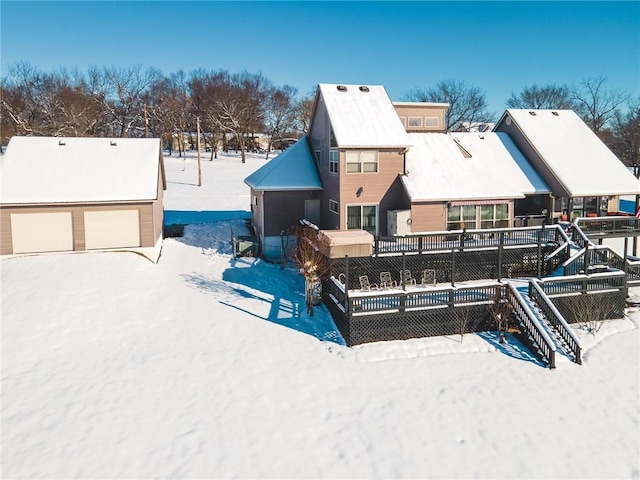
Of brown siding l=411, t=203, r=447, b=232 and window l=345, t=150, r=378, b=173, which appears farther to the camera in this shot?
brown siding l=411, t=203, r=447, b=232

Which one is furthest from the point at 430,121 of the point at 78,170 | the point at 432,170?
the point at 78,170

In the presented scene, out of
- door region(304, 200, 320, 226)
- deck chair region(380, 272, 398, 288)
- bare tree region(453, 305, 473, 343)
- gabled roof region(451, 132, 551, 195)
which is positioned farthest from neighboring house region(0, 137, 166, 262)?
gabled roof region(451, 132, 551, 195)

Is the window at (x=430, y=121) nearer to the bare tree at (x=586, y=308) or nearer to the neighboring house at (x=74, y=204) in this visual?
the bare tree at (x=586, y=308)

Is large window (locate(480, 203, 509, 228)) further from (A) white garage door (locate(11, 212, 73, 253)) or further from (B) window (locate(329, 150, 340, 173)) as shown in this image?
(A) white garage door (locate(11, 212, 73, 253))

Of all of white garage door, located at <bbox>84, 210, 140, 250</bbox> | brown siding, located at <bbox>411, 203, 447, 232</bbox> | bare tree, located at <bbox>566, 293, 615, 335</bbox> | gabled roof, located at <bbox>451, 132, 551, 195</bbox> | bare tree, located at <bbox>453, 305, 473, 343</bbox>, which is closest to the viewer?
bare tree, located at <bbox>453, 305, 473, 343</bbox>

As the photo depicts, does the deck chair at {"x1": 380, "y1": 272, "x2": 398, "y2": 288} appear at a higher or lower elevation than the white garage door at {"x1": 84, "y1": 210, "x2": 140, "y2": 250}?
lower

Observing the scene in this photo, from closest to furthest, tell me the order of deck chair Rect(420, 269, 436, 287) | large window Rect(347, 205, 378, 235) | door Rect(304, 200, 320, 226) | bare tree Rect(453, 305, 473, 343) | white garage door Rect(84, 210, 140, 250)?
bare tree Rect(453, 305, 473, 343) → deck chair Rect(420, 269, 436, 287) → white garage door Rect(84, 210, 140, 250) → large window Rect(347, 205, 378, 235) → door Rect(304, 200, 320, 226)
